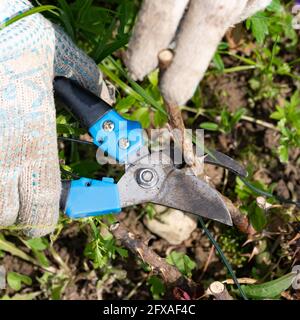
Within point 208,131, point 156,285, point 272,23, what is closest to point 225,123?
point 208,131

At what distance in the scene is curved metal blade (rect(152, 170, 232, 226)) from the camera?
1564 mm

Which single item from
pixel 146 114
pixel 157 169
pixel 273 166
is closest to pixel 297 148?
pixel 273 166

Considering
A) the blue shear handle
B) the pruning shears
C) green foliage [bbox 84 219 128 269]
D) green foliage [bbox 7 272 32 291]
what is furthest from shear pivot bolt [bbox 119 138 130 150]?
green foliage [bbox 7 272 32 291]

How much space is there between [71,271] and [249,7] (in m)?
1.22

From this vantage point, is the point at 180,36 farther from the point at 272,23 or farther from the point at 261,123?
the point at 261,123

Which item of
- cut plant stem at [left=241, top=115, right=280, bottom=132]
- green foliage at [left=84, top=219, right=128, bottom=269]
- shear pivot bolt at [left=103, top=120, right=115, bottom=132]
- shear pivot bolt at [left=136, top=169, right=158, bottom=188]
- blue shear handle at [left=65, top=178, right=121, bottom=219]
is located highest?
shear pivot bolt at [left=103, top=120, right=115, bottom=132]

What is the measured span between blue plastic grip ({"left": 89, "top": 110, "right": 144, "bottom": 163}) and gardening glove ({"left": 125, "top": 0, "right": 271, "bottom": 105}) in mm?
466

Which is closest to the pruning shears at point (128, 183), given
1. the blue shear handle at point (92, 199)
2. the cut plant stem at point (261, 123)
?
the blue shear handle at point (92, 199)

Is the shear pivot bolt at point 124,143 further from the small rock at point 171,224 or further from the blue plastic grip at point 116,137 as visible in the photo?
the small rock at point 171,224

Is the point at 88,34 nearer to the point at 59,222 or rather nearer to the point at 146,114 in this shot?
the point at 146,114

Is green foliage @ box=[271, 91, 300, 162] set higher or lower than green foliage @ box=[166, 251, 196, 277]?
higher

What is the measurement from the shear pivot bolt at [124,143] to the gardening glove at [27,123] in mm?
186

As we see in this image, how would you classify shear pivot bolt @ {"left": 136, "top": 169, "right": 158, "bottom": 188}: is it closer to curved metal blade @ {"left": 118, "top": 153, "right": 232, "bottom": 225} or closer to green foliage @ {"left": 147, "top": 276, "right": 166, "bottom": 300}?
curved metal blade @ {"left": 118, "top": 153, "right": 232, "bottom": 225}

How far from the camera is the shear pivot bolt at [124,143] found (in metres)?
1.59
